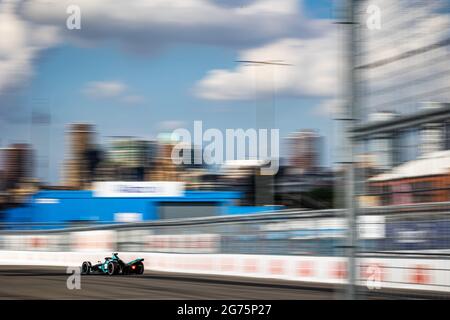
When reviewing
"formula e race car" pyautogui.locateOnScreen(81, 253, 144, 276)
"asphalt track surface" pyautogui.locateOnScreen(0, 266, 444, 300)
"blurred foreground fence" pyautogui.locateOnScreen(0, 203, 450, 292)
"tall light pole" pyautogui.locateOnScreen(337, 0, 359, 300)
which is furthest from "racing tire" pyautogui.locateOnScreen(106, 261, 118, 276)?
"tall light pole" pyautogui.locateOnScreen(337, 0, 359, 300)

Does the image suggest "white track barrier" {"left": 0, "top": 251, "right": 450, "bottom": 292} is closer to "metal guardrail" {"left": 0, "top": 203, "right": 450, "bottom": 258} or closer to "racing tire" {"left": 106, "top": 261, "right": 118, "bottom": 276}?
"metal guardrail" {"left": 0, "top": 203, "right": 450, "bottom": 258}

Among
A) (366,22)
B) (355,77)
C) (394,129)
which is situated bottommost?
(394,129)

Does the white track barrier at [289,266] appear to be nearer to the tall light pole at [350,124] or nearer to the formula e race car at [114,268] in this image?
the tall light pole at [350,124]

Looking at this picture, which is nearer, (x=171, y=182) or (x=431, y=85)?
(x=431, y=85)

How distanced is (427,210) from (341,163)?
592mm

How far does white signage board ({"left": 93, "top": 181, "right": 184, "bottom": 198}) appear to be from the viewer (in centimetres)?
4988

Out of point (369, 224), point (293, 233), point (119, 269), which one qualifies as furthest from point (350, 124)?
point (119, 269)

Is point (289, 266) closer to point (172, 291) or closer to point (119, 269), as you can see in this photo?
point (119, 269)

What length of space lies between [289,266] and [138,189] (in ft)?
121

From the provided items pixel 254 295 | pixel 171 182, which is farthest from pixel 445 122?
pixel 171 182

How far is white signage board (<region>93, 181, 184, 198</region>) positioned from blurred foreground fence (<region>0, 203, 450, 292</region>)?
67.8ft

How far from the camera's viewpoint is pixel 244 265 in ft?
57.8

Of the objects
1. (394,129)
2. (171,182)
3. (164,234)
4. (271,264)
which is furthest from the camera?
(171,182)
